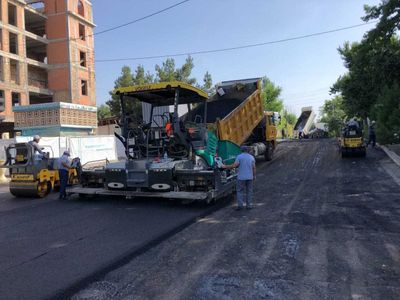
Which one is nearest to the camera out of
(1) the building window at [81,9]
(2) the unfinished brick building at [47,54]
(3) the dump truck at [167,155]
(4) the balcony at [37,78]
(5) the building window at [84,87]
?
(3) the dump truck at [167,155]

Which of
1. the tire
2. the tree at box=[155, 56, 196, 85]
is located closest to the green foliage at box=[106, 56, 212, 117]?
the tree at box=[155, 56, 196, 85]

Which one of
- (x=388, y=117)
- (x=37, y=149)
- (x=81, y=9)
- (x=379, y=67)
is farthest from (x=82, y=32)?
(x=37, y=149)

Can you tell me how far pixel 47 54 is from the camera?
45625 millimetres

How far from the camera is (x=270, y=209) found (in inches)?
349

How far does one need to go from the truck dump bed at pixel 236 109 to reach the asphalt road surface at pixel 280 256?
4.40 m

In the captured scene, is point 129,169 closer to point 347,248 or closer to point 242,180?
point 242,180

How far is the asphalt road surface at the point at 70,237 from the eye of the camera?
4.86 metres

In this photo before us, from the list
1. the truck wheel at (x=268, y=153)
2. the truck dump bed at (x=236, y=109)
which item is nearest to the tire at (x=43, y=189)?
the truck dump bed at (x=236, y=109)

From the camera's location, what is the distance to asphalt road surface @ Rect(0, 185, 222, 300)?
191 inches

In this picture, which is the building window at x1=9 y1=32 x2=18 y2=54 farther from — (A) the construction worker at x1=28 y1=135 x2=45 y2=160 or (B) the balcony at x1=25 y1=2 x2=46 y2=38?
(A) the construction worker at x1=28 y1=135 x2=45 y2=160

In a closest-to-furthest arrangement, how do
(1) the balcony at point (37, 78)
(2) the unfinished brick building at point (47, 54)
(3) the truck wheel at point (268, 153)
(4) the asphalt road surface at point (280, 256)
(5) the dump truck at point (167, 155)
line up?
1. (4) the asphalt road surface at point (280, 256)
2. (5) the dump truck at point (167, 155)
3. (3) the truck wheel at point (268, 153)
4. (2) the unfinished brick building at point (47, 54)
5. (1) the balcony at point (37, 78)

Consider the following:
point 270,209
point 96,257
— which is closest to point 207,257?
point 96,257

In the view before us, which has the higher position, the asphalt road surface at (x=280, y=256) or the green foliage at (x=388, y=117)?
the green foliage at (x=388, y=117)

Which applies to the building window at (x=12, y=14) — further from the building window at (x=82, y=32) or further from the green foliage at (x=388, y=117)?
the green foliage at (x=388, y=117)
